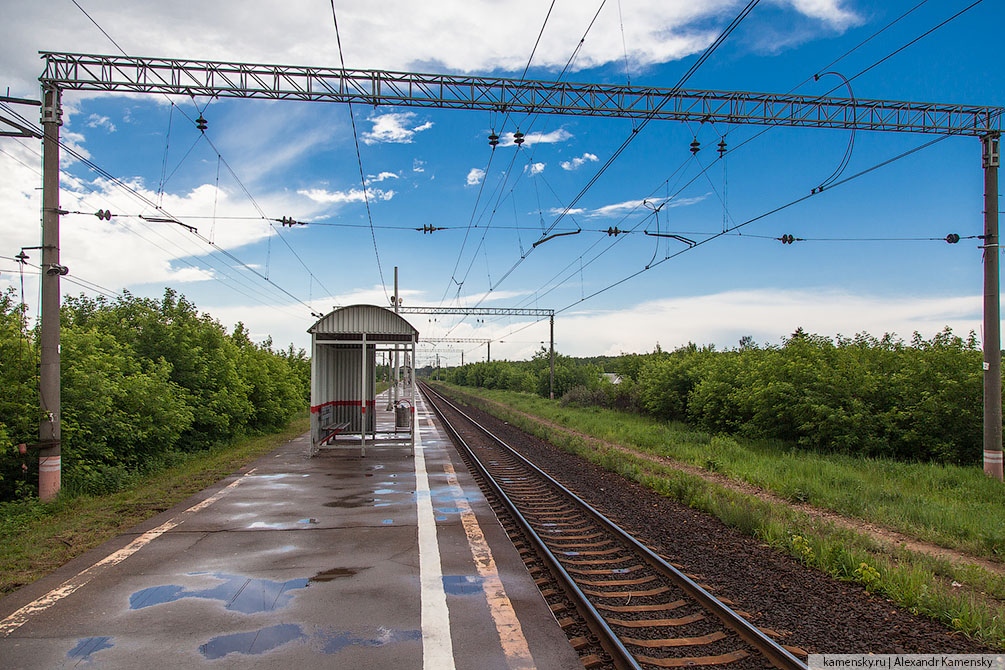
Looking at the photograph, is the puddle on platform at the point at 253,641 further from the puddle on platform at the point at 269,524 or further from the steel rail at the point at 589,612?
the puddle on platform at the point at 269,524

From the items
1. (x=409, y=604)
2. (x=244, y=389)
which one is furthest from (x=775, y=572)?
(x=244, y=389)

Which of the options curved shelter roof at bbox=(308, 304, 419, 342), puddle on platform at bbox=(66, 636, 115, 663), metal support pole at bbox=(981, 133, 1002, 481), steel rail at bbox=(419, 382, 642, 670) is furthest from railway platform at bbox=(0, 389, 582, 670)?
metal support pole at bbox=(981, 133, 1002, 481)

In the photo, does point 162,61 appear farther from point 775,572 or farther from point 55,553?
point 775,572

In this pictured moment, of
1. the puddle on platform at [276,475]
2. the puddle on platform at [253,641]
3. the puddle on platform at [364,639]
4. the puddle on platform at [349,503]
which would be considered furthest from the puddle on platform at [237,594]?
the puddle on platform at [276,475]

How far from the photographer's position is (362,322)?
15469mm

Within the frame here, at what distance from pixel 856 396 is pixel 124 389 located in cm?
1719

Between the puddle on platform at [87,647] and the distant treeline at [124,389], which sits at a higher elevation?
the distant treeline at [124,389]

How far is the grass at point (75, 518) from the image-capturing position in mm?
6609

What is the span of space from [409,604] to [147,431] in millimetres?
9862

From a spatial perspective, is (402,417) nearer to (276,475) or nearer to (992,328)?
(276,475)

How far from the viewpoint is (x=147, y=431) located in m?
12.8

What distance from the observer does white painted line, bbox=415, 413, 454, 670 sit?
14.6 ft

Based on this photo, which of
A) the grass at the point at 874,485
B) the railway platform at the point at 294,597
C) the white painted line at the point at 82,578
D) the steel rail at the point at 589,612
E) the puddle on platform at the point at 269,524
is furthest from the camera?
the grass at the point at 874,485

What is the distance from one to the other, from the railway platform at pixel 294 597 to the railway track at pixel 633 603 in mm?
357
